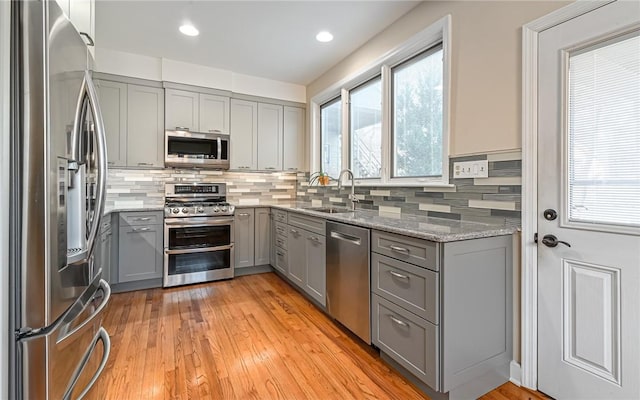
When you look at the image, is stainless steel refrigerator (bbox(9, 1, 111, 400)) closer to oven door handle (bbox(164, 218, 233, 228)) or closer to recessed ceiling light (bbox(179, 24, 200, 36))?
recessed ceiling light (bbox(179, 24, 200, 36))

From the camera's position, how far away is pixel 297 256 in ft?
10.4

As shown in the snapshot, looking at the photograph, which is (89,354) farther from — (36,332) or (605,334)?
(605,334)

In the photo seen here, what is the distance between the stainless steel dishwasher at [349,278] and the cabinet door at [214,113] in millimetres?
2401

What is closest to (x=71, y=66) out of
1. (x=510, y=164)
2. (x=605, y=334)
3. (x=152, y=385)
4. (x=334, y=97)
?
(x=152, y=385)

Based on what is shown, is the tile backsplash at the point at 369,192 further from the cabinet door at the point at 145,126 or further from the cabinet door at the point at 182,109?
the cabinet door at the point at 182,109

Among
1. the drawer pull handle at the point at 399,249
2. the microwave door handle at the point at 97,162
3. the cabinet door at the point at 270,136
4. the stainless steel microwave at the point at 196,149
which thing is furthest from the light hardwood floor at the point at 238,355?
the cabinet door at the point at 270,136

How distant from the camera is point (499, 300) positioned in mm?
1734

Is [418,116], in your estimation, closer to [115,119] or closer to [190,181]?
[190,181]

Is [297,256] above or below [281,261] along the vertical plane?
above

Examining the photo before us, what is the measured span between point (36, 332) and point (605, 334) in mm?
2326

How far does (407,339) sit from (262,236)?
2.66 meters

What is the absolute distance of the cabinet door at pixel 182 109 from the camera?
375 cm

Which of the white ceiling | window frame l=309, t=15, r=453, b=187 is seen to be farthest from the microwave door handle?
window frame l=309, t=15, r=453, b=187

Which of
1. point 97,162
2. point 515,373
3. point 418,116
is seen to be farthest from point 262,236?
point 515,373
